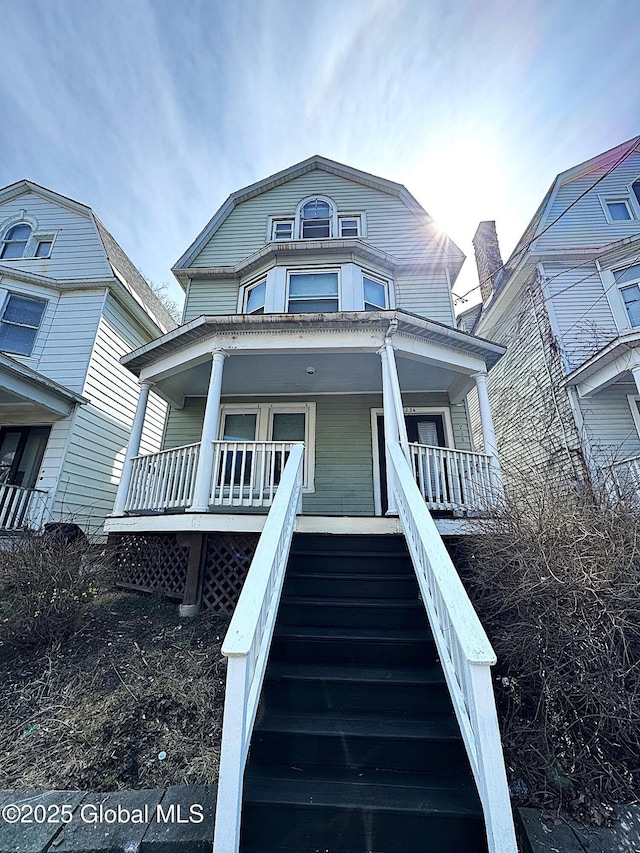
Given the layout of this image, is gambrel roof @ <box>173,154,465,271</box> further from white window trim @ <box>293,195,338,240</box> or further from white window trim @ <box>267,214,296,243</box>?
white window trim @ <box>267,214,296,243</box>

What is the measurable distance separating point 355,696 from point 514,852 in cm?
129

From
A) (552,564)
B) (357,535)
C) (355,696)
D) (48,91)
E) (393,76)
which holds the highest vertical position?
(48,91)

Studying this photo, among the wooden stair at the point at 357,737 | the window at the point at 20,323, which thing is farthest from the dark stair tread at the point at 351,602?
the window at the point at 20,323

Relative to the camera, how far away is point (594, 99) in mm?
6426

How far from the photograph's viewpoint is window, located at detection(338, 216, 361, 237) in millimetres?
9586

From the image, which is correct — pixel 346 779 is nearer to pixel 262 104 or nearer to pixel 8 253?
pixel 262 104

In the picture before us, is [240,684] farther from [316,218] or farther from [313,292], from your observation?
[316,218]

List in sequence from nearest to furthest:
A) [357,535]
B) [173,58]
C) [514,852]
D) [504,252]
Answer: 1. [514,852]
2. [357,535]
3. [173,58]
4. [504,252]

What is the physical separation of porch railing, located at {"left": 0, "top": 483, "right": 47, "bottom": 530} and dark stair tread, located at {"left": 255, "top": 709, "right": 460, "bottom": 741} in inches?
274

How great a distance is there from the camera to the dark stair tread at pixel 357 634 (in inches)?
126

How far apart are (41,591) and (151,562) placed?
1.72 metres

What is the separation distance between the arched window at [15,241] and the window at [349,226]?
27.4ft

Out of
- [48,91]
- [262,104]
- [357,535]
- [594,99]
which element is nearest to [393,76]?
[262,104]

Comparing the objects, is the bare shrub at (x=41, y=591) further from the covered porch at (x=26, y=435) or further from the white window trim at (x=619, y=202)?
the white window trim at (x=619, y=202)
